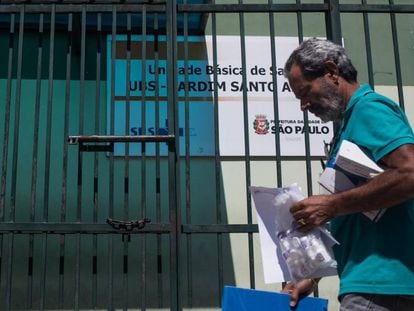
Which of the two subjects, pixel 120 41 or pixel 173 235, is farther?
pixel 120 41

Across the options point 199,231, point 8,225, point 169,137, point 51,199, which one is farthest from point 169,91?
point 51,199

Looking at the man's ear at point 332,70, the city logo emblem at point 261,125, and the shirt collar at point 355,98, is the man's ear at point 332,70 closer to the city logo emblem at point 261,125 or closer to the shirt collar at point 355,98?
the shirt collar at point 355,98

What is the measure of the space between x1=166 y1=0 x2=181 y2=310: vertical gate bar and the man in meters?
1.69

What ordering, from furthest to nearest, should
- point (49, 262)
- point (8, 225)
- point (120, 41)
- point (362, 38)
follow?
point (362, 38) → point (120, 41) → point (49, 262) → point (8, 225)

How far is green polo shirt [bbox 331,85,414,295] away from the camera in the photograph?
6.93 ft

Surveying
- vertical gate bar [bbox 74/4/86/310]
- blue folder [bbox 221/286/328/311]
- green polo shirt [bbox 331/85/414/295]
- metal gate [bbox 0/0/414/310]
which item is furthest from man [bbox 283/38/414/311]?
metal gate [bbox 0/0/414/310]

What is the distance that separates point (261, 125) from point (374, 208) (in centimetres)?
344

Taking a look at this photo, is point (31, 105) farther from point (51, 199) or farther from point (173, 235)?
point (173, 235)

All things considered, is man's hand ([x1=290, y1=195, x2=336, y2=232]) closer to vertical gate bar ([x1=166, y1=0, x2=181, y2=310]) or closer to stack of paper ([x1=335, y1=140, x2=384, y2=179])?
stack of paper ([x1=335, y1=140, x2=384, y2=179])

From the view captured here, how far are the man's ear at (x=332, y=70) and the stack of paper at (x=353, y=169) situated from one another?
0.30 meters

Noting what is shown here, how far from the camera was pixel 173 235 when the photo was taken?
12.9ft

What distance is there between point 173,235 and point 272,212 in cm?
160

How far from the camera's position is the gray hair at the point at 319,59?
2396 millimetres

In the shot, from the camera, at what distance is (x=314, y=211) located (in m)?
2.22
